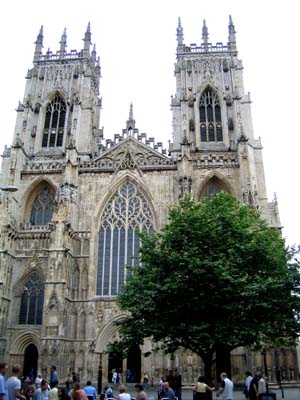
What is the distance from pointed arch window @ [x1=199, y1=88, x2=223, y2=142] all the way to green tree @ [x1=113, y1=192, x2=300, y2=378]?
1906 centimetres

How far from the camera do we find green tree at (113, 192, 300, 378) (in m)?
17.5

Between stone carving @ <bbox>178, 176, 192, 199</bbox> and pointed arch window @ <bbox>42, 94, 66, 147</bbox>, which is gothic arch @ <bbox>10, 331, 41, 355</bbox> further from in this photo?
pointed arch window @ <bbox>42, 94, 66, 147</bbox>

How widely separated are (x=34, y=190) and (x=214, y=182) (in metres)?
A: 15.9

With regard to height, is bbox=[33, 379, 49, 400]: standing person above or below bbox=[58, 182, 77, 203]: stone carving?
below

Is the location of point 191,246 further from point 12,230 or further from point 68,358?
point 12,230

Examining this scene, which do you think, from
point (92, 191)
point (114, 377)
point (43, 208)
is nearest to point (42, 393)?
point (114, 377)

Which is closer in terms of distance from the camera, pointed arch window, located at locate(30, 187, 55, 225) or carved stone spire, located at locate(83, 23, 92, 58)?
pointed arch window, located at locate(30, 187, 55, 225)

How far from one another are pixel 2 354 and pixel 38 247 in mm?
8087

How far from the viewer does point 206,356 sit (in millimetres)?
18281

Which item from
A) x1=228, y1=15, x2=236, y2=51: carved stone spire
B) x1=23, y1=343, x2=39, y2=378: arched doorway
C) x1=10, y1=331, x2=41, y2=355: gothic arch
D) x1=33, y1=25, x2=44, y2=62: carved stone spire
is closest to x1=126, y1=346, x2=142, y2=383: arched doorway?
x1=10, y1=331, x2=41, y2=355: gothic arch

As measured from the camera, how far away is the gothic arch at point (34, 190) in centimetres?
3566

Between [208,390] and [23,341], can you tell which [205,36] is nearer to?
[23,341]

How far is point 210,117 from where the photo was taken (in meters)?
39.4

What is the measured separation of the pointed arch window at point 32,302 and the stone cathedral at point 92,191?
0.08 m
